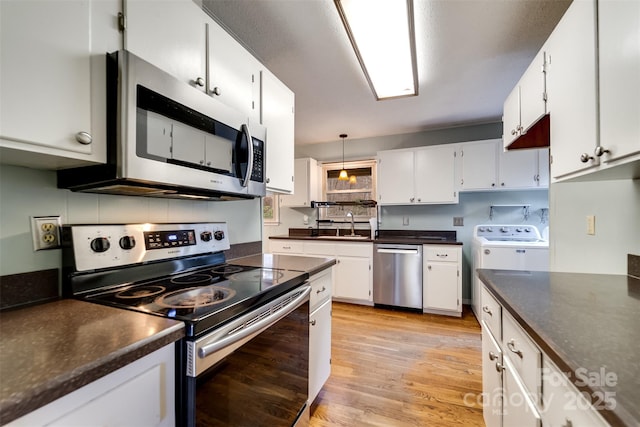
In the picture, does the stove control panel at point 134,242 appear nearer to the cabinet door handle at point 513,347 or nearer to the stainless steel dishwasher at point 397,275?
the cabinet door handle at point 513,347

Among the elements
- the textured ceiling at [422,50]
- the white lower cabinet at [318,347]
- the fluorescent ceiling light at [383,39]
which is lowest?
the white lower cabinet at [318,347]

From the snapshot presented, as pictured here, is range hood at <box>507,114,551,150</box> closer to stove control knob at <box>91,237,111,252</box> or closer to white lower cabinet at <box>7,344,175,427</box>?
white lower cabinet at <box>7,344,175,427</box>

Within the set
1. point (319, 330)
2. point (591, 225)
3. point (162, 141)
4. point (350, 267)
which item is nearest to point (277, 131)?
point (162, 141)

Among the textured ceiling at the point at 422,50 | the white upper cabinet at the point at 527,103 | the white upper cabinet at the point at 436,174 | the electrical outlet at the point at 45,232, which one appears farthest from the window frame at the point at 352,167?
the electrical outlet at the point at 45,232

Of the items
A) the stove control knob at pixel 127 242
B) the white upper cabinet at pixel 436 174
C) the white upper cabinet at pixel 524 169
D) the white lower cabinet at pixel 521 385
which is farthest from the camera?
the white upper cabinet at pixel 436 174

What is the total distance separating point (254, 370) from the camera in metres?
1.00

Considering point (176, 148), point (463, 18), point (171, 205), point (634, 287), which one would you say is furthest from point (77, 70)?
point (634, 287)

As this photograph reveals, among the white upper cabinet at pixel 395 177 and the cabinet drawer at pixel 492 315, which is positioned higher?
the white upper cabinet at pixel 395 177

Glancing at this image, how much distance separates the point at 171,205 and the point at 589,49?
188 centimetres

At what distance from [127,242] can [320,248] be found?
2.67 metres

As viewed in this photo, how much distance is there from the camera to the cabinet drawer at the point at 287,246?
12.3ft

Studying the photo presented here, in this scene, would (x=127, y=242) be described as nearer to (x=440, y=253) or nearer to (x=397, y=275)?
(x=397, y=275)

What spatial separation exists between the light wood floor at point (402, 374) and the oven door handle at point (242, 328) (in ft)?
2.80

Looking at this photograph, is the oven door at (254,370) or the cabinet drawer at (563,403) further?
the oven door at (254,370)
